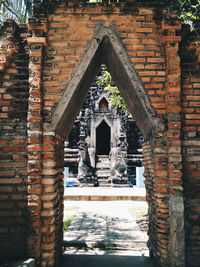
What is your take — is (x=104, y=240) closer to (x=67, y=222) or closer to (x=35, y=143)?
(x=67, y=222)

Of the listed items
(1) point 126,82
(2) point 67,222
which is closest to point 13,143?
(1) point 126,82

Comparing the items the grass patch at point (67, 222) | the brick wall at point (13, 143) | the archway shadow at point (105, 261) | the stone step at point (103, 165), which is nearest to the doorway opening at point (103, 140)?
the stone step at point (103, 165)

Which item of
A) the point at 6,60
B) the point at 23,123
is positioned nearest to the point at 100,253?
the point at 23,123

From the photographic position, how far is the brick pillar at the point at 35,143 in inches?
114

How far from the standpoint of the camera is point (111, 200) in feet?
29.5

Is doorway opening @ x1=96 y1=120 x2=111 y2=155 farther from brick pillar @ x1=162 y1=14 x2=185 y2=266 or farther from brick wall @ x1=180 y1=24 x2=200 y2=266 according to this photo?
brick pillar @ x1=162 y1=14 x2=185 y2=266

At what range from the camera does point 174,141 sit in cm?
309

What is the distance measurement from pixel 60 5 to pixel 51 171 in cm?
265

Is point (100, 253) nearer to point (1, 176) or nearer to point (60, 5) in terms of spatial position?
point (1, 176)

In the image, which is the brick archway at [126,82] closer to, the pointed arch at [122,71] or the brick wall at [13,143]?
the pointed arch at [122,71]

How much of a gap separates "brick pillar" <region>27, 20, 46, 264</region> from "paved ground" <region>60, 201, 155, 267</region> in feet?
3.05

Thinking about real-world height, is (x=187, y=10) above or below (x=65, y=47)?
above

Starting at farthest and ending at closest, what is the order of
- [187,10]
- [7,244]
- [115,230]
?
[115,230] < [187,10] < [7,244]

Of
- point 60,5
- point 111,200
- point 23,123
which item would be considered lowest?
point 111,200
